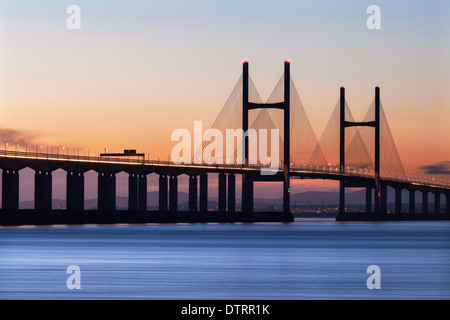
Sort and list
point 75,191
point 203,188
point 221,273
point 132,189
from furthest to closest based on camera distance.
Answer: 1. point 203,188
2. point 132,189
3. point 75,191
4. point 221,273

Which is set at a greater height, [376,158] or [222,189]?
[376,158]

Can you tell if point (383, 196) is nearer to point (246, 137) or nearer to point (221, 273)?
point (246, 137)

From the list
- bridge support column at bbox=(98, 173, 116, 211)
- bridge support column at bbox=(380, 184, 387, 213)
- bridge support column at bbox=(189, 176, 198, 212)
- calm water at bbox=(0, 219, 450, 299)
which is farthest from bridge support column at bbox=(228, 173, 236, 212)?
calm water at bbox=(0, 219, 450, 299)

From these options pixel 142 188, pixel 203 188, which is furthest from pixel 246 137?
pixel 142 188

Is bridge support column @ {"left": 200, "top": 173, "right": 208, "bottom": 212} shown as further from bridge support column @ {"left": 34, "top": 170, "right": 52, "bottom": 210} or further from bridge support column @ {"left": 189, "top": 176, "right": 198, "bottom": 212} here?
bridge support column @ {"left": 34, "top": 170, "right": 52, "bottom": 210}

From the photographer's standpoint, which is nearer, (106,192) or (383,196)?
(106,192)

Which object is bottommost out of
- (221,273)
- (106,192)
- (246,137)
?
(221,273)

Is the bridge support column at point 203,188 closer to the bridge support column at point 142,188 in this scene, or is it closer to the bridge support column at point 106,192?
the bridge support column at point 142,188
